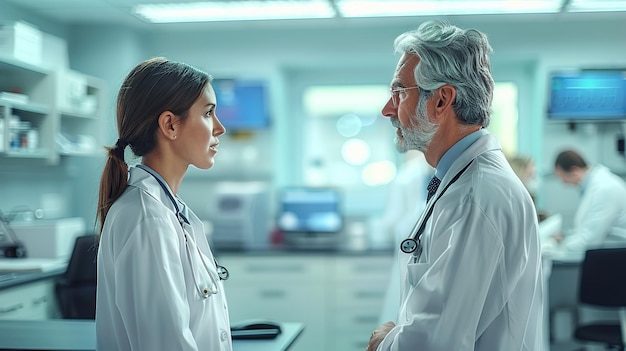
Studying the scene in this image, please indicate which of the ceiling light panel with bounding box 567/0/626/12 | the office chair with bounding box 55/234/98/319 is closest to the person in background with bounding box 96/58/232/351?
the office chair with bounding box 55/234/98/319

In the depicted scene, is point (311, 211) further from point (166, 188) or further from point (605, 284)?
point (166, 188)

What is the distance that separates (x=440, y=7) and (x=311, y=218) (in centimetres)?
182

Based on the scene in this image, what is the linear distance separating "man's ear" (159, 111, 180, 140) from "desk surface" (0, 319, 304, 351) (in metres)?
0.66

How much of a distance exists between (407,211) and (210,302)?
3488 millimetres

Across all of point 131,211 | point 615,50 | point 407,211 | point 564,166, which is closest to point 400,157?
point 407,211

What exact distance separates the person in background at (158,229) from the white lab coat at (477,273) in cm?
45

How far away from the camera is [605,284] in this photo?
363 centimetres

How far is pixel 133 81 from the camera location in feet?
5.13

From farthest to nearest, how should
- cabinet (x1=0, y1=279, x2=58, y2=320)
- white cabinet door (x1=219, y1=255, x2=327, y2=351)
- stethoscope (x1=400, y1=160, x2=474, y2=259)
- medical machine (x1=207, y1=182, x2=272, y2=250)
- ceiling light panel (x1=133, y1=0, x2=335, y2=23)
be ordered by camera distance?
medical machine (x1=207, y1=182, x2=272, y2=250)
white cabinet door (x1=219, y1=255, x2=327, y2=351)
ceiling light panel (x1=133, y1=0, x2=335, y2=23)
cabinet (x1=0, y1=279, x2=58, y2=320)
stethoscope (x1=400, y1=160, x2=474, y2=259)

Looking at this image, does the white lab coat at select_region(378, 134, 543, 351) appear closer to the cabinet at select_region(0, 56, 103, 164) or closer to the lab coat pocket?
the lab coat pocket

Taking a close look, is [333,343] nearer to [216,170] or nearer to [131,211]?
[216,170]

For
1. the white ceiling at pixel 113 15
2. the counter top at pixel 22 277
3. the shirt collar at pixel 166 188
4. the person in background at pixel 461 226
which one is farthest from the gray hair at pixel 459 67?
the white ceiling at pixel 113 15

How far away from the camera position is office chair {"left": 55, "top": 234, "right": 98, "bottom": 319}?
331cm

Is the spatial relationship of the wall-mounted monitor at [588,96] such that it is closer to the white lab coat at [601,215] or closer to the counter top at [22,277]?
the white lab coat at [601,215]
